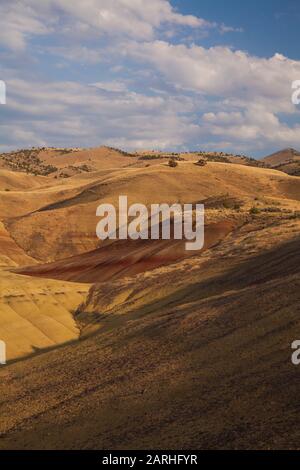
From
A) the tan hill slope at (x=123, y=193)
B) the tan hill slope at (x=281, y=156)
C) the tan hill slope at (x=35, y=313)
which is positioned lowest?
the tan hill slope at (x=35, y=313)

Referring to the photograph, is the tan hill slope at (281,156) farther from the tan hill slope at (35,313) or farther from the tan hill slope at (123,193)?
the tan hill slope at (35,313)

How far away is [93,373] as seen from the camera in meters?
17.2

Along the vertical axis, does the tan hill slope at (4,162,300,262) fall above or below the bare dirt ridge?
above

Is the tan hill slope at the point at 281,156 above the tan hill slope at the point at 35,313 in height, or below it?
above

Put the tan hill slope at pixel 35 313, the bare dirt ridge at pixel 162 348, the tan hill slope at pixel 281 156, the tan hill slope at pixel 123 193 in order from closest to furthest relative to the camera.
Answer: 1. the bare dirt ridge at pixel 162 348
2. the tan hill slope at pixel 35 313
3. the tan hill slope at pixel 123 193
4. the tan hill slope at pixel 281 156

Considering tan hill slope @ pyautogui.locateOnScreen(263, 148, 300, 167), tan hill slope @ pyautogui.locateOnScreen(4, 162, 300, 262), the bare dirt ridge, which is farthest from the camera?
tan hill slope @ pyautogui.locateOnScreen(263, 148, 300, 167)

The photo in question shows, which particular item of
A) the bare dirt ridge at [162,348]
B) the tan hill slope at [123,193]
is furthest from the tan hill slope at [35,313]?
the tan hill slope at [123,193]

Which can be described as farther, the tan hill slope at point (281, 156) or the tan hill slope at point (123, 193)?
the tan hill slope at point (281, 156)

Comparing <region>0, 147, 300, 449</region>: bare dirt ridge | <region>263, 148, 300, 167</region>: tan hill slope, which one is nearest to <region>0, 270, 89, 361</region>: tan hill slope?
<region>0, 147, 300, 449</region>: bare dirt ridge

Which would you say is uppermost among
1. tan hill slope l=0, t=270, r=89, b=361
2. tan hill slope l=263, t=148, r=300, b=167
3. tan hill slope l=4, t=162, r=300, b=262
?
tan hill slope l=263, t=148, r=300, b=167

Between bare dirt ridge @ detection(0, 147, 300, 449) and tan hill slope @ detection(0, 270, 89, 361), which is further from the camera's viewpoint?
tan hill slope @ detection(0, 270, 89, 361)

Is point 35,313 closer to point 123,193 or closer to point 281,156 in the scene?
point 123,193

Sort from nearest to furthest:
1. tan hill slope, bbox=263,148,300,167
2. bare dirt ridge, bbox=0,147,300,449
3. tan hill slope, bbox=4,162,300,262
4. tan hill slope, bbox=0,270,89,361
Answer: bare dirt ridge, bbox=0,147,300,449
tan hill slope, bbox=0,270,89,361
tan hill slope, bbox=4,162,300,262
tan hill slope, bbox=263,148,300,167

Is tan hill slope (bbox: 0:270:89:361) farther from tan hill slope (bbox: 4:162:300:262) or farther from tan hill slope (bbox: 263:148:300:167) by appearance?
tan hill slope (bbox: 263:148:300:167)
